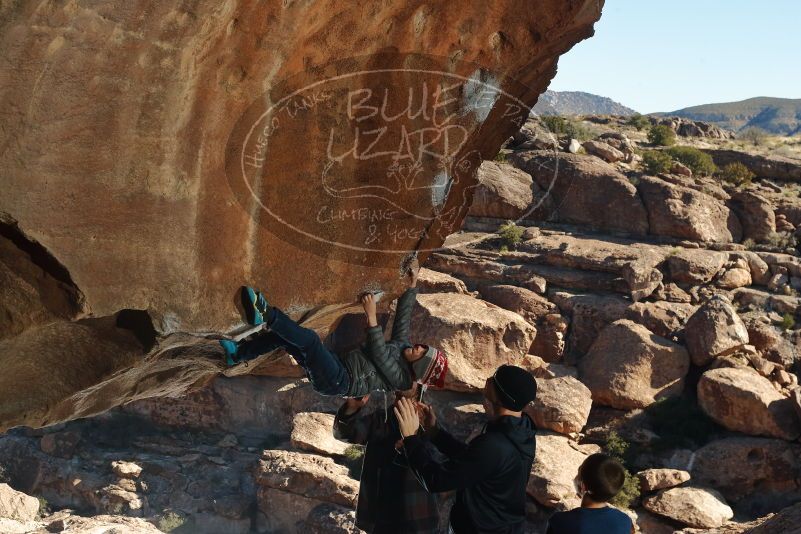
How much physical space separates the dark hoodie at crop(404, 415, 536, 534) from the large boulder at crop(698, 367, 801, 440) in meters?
14.4

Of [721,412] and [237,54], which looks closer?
[237,54]

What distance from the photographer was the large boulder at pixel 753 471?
15922mm

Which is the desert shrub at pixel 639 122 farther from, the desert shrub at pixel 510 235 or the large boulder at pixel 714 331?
the large boulder at pixel 714 331

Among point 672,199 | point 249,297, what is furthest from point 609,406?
A: point 249,297

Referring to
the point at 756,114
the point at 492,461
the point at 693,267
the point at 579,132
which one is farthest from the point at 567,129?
the point at 756,114

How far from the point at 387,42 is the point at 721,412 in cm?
1457

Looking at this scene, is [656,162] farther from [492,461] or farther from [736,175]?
[492,461]

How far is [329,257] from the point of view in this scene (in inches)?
219

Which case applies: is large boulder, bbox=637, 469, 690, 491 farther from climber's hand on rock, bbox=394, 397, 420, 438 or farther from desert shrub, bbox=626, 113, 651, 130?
desert shrub, bbox=626, 113, 651, 130

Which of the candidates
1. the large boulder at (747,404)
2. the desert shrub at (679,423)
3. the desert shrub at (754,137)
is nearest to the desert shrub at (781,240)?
the large boulder at (747,404)

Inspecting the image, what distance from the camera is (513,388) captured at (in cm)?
389

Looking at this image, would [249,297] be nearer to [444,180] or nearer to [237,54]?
[237,54]

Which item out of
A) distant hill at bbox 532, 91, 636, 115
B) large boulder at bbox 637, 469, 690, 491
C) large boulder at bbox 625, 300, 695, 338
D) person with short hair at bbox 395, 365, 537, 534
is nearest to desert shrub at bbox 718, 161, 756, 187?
large boulder at bbox 625, 300, 695, 338

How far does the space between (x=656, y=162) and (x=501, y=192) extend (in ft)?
18.2
